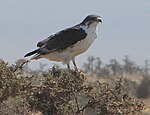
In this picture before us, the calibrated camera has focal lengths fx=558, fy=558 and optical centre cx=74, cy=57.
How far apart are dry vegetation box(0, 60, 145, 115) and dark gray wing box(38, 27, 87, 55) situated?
7.96ft

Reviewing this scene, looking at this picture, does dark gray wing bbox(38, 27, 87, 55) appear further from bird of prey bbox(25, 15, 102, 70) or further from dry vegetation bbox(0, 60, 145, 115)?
dry vegetation bbox(0, 60, 145, 115)

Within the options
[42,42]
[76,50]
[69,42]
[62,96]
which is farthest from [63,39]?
[62,96]

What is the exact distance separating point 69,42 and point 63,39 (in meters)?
0.14

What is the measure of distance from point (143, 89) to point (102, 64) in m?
12.2

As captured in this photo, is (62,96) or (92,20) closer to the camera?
(62,96)

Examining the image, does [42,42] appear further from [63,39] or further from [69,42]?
[69,42]

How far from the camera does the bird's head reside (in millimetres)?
9934

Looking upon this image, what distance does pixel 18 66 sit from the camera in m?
6.94

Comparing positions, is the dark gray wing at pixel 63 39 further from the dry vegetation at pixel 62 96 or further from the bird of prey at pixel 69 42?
the dry vegetation at pixel 62 96

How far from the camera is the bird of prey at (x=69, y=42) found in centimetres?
965

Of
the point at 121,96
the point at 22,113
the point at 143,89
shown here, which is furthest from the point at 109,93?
the point at 143,89

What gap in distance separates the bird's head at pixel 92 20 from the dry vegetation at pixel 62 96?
8.62 ft

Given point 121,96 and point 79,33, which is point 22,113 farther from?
point 79,33

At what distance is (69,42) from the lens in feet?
33.4
